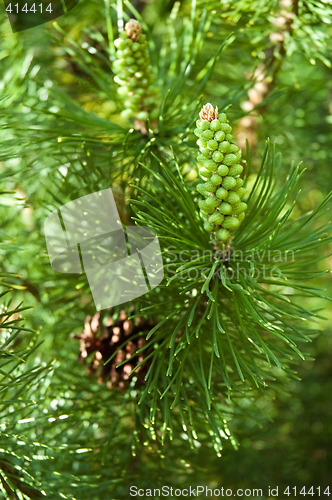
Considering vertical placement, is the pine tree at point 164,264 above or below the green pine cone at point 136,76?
below

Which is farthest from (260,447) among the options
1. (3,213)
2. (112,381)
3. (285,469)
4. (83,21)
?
(83,21)

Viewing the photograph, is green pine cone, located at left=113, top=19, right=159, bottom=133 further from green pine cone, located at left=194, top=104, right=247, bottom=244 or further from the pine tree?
green pine cone, located at left=194, top=104, right=247, bottom=244

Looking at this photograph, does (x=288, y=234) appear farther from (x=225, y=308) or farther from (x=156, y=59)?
(x=156, y=59)

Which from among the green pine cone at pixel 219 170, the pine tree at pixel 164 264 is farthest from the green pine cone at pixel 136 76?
the green pine cone at pixel 219 170

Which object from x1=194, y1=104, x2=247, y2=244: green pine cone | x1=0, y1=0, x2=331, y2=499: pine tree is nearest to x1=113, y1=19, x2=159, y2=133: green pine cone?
x1=0, y1=0, x2=331, y2=499: pine tree

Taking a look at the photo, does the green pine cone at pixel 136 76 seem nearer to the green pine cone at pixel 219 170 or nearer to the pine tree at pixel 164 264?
the pine tree at pixel 164 264

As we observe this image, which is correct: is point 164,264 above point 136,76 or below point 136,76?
below
